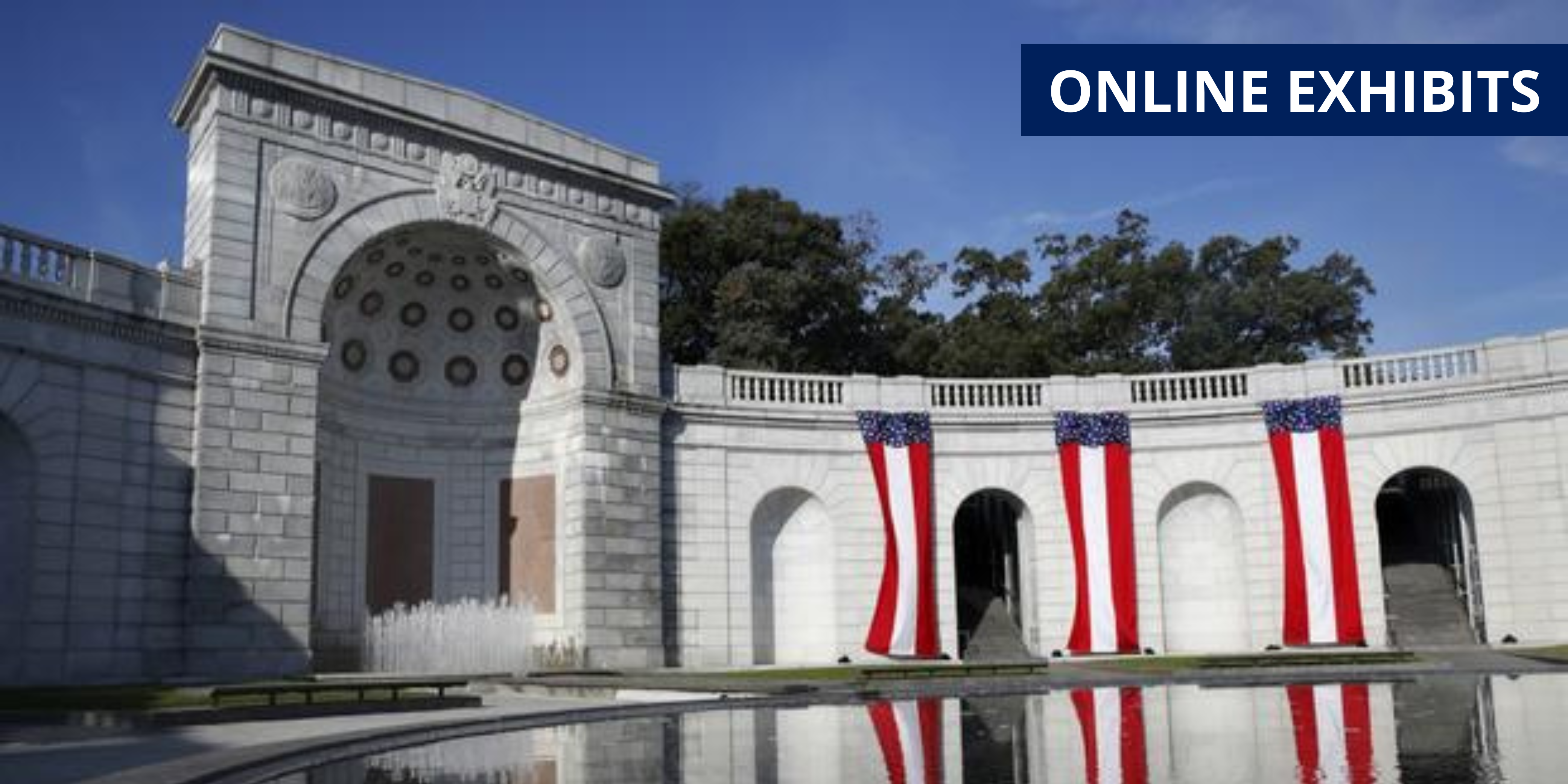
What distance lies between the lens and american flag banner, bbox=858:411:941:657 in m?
39.3

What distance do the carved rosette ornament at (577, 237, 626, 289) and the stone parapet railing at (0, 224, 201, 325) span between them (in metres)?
10.5

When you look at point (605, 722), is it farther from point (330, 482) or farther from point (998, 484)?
point (998, 484)

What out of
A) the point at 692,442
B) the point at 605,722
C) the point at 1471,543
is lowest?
the point at 605,722

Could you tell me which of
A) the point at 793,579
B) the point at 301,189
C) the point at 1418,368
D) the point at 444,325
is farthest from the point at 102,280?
the point at 1418,368

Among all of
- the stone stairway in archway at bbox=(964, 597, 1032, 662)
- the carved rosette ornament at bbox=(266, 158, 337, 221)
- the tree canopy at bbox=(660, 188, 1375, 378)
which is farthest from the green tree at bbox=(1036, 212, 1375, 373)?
the carved rosette ornament at bbox=(266, 158, 337, 221)

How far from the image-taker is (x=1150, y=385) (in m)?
43.7

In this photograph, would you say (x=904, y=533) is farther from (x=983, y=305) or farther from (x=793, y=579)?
(x=983, y=305)

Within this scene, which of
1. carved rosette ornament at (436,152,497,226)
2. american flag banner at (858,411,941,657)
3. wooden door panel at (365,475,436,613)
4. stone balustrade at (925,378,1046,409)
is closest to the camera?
carved rosette ornament at (436,152,497,226)

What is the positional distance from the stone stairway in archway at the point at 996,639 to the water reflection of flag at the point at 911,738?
18.2 metres

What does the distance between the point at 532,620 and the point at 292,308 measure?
10.6 m

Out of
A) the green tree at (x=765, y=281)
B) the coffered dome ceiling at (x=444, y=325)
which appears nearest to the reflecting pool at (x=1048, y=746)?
the coffered dome ceiling at (x=444, y=325)

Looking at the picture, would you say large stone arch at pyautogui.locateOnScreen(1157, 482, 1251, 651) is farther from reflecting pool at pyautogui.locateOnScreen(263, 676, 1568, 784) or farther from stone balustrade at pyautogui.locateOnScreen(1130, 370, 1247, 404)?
reflecting pool at pyautogui.locateOnScreen(263, 676, 1568, 784)

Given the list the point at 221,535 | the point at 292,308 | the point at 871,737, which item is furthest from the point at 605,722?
the point at 292,308

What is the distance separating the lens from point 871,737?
16.0 meters
